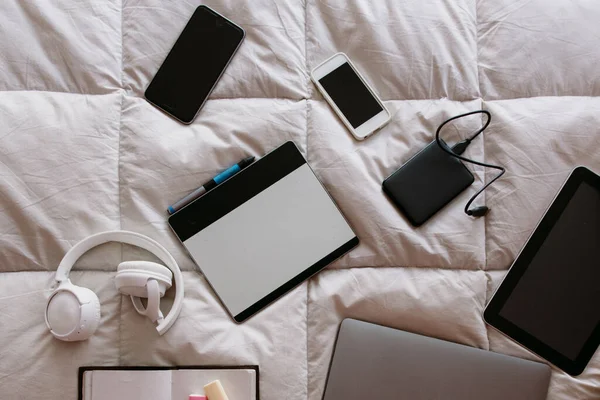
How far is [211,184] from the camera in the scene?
87 centimetres

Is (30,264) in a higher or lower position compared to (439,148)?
higher

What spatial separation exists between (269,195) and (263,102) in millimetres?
150

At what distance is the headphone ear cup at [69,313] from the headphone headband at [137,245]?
31 millimetres

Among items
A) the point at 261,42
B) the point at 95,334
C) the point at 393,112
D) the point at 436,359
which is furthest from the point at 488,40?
the point at 95,334

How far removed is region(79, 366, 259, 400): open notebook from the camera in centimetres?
80

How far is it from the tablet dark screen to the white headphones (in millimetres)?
502

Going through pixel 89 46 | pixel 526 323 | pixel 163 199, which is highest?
pixel 89 46

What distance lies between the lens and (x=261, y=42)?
911 millimetres

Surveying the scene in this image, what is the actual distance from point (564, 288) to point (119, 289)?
0.66 m

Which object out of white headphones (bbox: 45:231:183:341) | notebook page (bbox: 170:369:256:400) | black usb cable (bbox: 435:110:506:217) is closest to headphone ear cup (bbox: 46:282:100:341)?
white headphones (bbox: 45:231:183:341)

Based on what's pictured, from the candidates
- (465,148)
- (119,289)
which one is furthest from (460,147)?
(119,289)

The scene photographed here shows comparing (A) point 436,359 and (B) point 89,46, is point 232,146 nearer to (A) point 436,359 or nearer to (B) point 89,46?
(B) point 89,46

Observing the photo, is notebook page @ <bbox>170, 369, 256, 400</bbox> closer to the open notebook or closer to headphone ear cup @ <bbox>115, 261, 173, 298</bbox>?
the open notebook

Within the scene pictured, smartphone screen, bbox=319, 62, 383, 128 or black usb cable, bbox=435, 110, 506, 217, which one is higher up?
smartphone screen, bbox=319, 62, 383, 128
